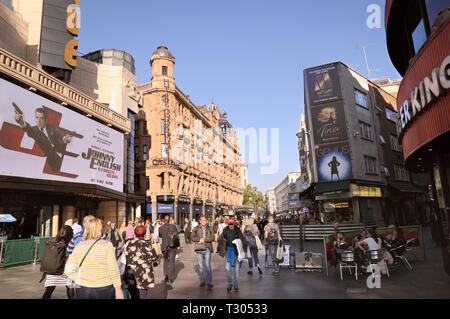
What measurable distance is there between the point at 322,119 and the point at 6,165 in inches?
995

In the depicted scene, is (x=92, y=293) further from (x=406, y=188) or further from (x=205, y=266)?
(x=406, y=188)

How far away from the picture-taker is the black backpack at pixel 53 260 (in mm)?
6047

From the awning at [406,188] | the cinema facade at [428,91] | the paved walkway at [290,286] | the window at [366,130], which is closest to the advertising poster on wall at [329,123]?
the window at [366,130]

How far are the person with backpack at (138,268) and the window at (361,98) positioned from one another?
1178 inches

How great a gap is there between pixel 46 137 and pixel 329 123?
2360 centimetres

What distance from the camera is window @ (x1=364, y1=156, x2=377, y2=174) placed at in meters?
29.5

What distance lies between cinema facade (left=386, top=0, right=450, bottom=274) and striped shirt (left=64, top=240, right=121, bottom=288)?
7.88 meters

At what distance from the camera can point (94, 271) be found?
3953 millimetres

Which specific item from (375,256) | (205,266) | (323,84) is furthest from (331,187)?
(205,266)

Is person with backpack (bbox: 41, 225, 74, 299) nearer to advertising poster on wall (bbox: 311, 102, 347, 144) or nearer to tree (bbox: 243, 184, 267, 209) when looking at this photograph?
advertising poster on wall (bbox: 311, 102, 347, 144)

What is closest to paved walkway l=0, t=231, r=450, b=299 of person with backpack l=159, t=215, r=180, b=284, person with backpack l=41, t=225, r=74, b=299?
person with backpack l=159, t=215, r=180, b=284

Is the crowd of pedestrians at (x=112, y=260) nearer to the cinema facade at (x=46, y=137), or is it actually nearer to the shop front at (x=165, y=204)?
the cinema facade at (x=46, y=137)

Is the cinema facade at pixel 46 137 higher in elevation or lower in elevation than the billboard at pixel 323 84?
lower

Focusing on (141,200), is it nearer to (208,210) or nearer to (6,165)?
(6,165)
